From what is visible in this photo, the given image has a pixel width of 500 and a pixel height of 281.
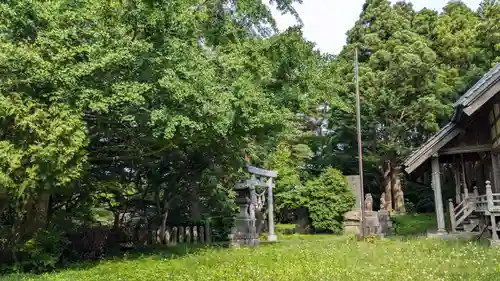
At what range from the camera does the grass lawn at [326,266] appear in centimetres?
861

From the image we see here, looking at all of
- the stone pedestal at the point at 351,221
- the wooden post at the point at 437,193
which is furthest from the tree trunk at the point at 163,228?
the wooden post at the point at 437,193

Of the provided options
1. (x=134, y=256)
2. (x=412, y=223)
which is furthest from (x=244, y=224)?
(x=412, y=223)

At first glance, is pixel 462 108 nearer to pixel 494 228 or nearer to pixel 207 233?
pixel 494 228

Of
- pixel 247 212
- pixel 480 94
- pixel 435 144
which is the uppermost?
pixel 480 94

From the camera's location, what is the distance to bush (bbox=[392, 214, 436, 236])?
76.2 ft

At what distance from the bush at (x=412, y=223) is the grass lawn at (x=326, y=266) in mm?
9847

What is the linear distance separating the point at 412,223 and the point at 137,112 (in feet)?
60.5

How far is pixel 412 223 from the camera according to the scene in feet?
82.4

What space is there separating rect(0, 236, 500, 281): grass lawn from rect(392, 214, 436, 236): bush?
32.3 feet

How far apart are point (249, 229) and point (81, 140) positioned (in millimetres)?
10304

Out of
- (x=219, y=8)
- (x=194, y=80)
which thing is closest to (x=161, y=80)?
(x=194, y=80)

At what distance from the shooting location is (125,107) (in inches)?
474

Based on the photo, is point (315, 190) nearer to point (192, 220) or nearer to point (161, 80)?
point (192, 220)

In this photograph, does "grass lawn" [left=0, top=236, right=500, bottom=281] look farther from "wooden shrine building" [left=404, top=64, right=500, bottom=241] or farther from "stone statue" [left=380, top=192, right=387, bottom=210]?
"stone statue" [left=380, top=192, right=387, bottom=210]
